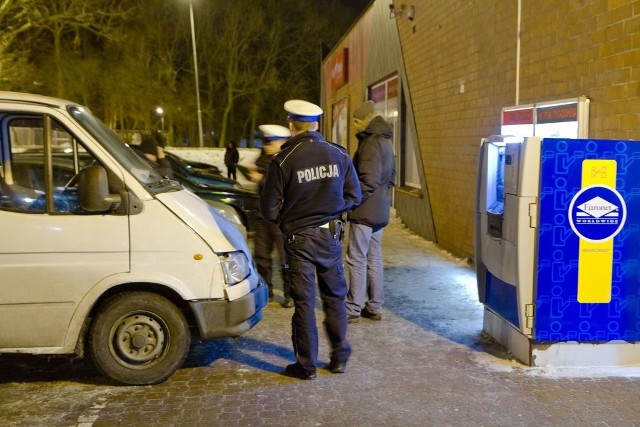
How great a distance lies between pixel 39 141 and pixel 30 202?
486 mm

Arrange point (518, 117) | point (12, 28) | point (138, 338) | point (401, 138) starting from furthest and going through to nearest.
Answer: point (12, 28) → point (401, 138) → point (518, 117) → point (138, 338)

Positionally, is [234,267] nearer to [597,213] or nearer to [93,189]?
[93,189]

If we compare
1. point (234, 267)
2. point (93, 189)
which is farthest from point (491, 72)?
point (93, 189)

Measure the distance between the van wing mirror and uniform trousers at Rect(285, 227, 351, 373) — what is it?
4.18 feet

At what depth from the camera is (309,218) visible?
14.9ft

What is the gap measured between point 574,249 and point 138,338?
10.2ft

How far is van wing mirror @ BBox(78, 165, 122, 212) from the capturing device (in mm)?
4309

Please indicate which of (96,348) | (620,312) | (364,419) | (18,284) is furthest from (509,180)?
(18,284)

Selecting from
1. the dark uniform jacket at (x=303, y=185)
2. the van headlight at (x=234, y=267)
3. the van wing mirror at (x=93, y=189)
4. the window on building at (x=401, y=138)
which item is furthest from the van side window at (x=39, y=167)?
the window on building at (x=401, y=138)

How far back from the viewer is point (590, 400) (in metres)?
4.31

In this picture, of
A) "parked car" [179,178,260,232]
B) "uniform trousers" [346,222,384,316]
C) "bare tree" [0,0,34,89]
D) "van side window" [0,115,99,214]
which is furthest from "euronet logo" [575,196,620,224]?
"bare tree" [0,0,34,89]

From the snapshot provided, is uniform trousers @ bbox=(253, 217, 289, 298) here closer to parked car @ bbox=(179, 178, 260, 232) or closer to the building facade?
the building facade

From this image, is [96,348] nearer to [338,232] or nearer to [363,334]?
[338,232]

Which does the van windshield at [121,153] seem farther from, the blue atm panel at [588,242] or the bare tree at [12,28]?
the bare tree at [12,28]
